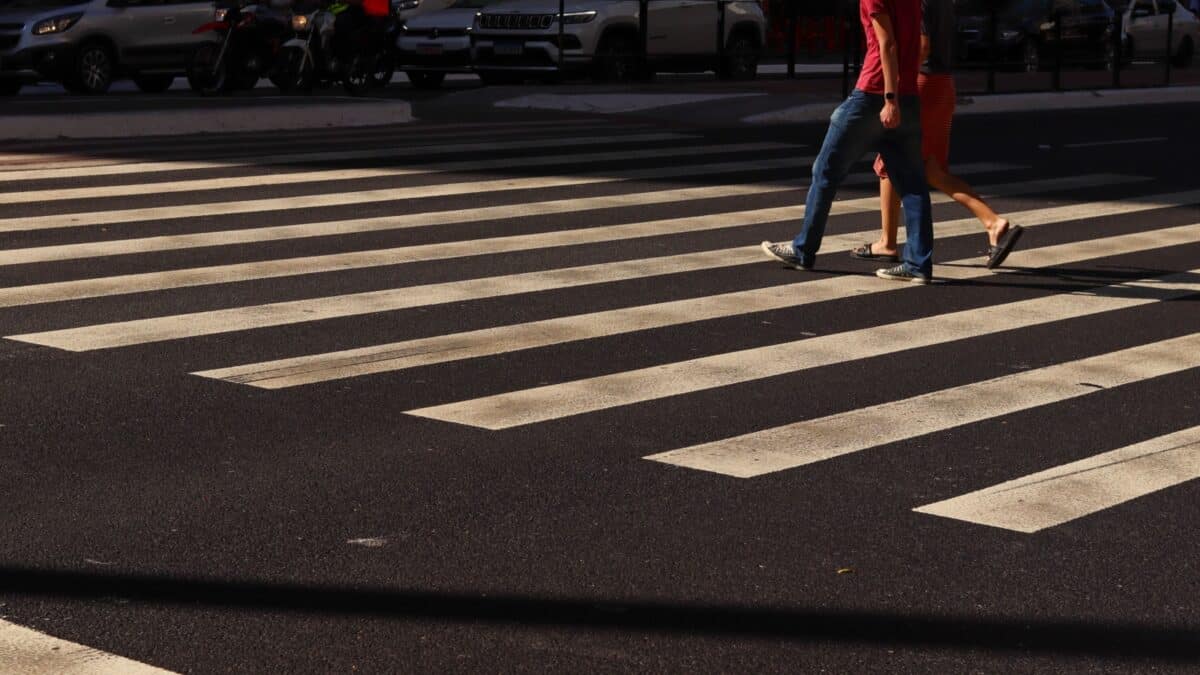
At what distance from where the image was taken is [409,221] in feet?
38.5

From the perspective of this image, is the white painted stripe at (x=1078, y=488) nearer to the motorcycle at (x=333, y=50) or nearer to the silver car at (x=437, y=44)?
the motorcycle at (x=333, y=50)

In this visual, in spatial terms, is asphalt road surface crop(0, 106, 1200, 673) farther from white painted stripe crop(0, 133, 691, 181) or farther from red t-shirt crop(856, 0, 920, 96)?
white painted stripe crop(0, 133, 691, 181)

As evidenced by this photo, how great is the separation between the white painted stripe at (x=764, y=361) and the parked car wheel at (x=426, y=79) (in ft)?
60.3

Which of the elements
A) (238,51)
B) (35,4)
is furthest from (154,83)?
(238,51)

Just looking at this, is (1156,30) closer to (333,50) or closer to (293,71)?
(333,50)

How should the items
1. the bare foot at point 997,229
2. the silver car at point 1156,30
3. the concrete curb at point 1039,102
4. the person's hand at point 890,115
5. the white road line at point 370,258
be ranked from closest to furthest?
the white road line at point 370,258, the person's hand at point 890,115, the bare foot at point 997,229, the concrete curb at point 1039,102, the silver car at point 1156,30

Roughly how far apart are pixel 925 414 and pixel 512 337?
196cm

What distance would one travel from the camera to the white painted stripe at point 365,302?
790 cm

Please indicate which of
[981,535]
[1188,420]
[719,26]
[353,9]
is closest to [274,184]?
[1188,420]

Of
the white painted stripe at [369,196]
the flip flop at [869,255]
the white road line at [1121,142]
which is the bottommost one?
the white road line at [1121,142]

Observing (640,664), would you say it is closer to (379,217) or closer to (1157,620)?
(1157,620)

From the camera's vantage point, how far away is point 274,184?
13477 mm

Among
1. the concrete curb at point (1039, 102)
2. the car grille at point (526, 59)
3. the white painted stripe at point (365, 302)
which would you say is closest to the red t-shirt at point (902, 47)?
the white painted stripe at point (365, 302)

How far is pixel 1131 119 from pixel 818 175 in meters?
13.9
